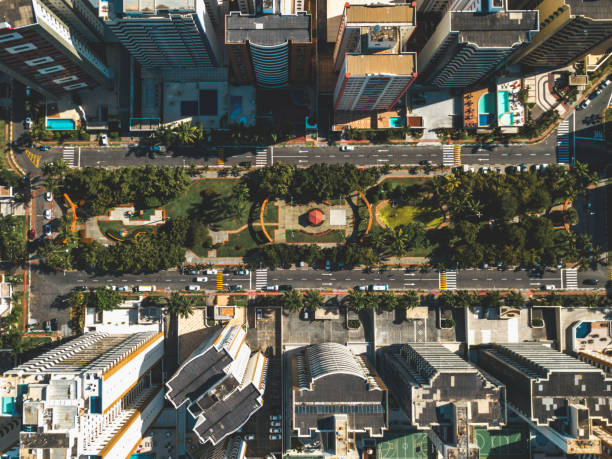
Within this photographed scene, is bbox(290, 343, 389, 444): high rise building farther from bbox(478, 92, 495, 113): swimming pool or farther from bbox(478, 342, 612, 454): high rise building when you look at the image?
bbox(478, 92, 495, 113): swimming pool

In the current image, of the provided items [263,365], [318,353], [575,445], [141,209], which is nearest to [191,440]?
[263,365]

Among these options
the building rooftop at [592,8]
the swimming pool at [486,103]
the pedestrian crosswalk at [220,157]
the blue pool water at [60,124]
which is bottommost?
the pedestrian crosswalk at [220,157]

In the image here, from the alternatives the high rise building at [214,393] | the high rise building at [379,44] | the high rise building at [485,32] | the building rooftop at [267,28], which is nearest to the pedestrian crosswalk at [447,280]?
the high rise building at [379,44]

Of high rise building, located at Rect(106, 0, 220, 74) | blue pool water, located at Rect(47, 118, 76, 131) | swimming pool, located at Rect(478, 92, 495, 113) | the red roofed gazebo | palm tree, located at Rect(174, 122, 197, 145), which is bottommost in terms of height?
the red roofed gazebo

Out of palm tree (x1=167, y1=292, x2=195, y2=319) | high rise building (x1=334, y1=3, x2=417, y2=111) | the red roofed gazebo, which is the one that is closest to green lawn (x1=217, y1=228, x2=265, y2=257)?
the red roofed gazebo

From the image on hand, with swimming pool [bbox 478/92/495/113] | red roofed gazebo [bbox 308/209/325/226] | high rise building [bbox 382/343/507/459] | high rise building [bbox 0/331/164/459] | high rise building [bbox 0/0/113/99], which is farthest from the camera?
swimming pool [bbox 478/92/495/113]

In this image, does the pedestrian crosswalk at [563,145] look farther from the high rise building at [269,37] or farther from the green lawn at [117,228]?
the green lawn at [117,228]

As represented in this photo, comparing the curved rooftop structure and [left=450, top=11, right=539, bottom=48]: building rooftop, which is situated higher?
[left=450, top=11, right=539, bottom=48]: building rooftop

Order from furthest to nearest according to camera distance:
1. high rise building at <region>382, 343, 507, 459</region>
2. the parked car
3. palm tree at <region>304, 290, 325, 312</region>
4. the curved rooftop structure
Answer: the parked car
palm tree at <region>304, 290, 325, 312</region>
the curved rooftop structure
high rise building at <region>382, 343, 507, 459</region>
